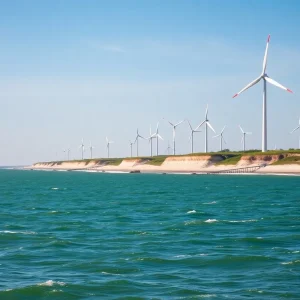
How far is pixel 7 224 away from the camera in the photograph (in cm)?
5003

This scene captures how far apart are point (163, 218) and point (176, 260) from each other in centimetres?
2122

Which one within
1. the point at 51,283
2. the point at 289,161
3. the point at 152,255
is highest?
the point at 289,161

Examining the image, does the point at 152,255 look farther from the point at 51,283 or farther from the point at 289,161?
the point at 289,161

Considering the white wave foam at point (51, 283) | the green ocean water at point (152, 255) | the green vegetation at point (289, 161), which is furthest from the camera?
the green vegetation at point (289, 161)

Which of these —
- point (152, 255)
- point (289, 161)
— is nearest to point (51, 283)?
point (152, 255)

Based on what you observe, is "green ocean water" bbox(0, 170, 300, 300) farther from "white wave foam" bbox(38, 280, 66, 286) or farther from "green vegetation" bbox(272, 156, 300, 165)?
"green vegetation" bbox(272, 156, 300, 165)

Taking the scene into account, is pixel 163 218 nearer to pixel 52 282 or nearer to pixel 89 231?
pixel 89 231

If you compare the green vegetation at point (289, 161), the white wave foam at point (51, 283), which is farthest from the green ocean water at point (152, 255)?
the green vegetation at point (289, 161)

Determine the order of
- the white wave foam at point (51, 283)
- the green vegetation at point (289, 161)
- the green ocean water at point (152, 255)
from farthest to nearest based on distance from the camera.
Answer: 1. the green vegetation at point (289, 161)
2. the white wave foam at point (51, 283)
3. the green ocean water at point (152, 255)

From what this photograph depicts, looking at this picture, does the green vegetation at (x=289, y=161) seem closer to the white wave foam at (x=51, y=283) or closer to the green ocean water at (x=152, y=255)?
the green ocean water at (x=152, y=255)

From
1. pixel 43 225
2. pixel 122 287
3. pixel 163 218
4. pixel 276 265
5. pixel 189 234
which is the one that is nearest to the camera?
pixel 122 287

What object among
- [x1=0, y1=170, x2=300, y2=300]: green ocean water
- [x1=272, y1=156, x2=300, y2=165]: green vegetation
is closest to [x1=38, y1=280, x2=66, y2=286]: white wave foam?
[x1=0, y1=170, x2=300, y2=300]: green ocean water

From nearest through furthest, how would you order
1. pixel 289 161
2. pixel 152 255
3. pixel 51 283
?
pixel 51 283
pixel 152 255
pixel 289 161

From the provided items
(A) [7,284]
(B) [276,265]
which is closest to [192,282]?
(B) [276,265]
